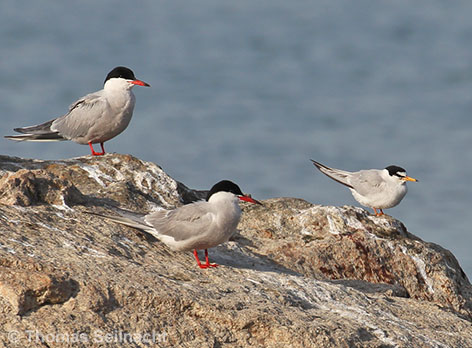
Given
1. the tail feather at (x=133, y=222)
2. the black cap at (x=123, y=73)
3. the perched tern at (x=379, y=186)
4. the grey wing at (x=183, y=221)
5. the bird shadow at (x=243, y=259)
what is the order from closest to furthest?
1. the grey wing at (x=183, y=221)
2. the tail feather at (x=133, y=222)
3. the bird shadow at (x=243, y=259)
4. the black cap at (x=123, y=73)
5. the perched tern at (x=379, y=186)

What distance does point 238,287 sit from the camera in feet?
21.3

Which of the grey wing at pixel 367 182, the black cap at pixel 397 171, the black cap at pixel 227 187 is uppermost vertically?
the black cap at pixel 397 171

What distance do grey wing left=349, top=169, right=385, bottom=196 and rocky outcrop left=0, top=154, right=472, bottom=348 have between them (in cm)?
286

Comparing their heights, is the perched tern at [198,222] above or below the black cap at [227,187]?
below

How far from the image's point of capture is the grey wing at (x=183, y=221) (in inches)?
286

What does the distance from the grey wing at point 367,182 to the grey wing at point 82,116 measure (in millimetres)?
4234

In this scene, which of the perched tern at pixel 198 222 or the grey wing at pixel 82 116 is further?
the grey wing at pixel 82 116

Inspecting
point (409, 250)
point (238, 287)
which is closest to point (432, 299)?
point (409, 250)

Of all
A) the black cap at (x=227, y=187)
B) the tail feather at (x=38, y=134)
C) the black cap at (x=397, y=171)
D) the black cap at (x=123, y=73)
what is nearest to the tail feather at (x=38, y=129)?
the tail feather at (x=38, y=134)

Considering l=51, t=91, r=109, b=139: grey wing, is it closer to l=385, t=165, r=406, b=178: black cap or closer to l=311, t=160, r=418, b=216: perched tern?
l=311, t=160, r=418, b=216: perched tern

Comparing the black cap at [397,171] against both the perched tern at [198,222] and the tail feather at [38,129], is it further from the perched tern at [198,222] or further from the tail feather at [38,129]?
the perched tern at [198,222]

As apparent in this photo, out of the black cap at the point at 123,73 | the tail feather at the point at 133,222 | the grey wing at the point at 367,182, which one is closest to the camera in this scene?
the tail feather at the point at 133,222

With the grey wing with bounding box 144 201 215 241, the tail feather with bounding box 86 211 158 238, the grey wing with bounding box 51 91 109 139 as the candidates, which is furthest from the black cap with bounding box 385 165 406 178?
the tail feather with bounding box 86 211 158 238

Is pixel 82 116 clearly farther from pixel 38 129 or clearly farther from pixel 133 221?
pixel 133 221
